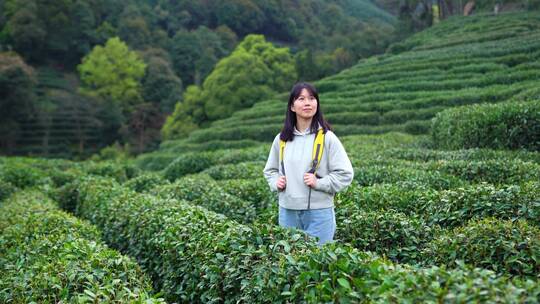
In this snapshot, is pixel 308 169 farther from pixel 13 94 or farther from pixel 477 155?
pixel 13 94

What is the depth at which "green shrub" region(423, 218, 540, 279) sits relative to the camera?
4.12m

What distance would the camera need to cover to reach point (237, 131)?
90.0 feet

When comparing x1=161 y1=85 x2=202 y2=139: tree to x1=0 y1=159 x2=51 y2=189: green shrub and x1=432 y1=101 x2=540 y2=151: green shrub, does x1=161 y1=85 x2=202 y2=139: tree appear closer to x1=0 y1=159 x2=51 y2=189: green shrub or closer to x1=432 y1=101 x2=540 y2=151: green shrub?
x1=0 y1=159 x2=51 y2=189: green shrub

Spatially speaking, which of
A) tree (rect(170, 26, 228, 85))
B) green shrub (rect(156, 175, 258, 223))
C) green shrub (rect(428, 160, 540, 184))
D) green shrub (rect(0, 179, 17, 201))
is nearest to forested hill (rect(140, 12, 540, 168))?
green shrub (rect(428, 160, 540, 184))

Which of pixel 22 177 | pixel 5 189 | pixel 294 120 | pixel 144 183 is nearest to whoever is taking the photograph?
pixel 294 120

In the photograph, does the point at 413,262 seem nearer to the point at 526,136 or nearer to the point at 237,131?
the point at 526,136

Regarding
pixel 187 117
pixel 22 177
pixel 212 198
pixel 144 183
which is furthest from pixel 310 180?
pixel 187 117

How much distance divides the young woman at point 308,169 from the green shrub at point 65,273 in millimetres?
1578

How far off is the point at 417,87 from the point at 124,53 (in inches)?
1528

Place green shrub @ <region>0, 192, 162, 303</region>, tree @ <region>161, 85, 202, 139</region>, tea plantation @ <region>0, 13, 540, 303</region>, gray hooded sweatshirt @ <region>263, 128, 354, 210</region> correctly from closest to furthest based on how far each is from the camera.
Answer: tea plantation @ <region>0, 13, 540, 303</region>
green shrub @ <region>0, 192, 162, 303</region>
gray hooded sweatshirt @ <region>263, 128, 354, 210</region>
tree @ <region>161, 85, 202, 139</region>

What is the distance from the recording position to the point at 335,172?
473 centimetres

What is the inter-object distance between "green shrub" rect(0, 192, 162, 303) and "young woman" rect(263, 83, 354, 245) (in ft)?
5.18

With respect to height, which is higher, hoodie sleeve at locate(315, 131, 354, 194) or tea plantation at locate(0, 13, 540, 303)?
hoodie sleeve at locate(315, 131, 354, 194)

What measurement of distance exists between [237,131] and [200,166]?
396 inches
